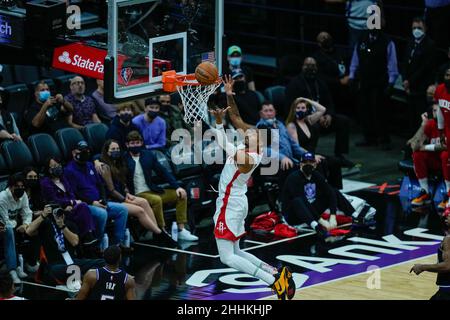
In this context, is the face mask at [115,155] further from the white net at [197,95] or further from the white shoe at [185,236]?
the white net at [197,95]

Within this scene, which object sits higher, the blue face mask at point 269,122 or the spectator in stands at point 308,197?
the blue face mask at point 269,122

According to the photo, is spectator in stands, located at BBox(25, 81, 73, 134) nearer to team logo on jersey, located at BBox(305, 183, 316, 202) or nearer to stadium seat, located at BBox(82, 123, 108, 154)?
stadium seat, located at BBox(82, 123, 108, 154)

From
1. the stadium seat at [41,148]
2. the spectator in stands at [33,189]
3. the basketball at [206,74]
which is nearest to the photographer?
the basketball at [206,74]

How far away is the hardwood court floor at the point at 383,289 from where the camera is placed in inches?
514

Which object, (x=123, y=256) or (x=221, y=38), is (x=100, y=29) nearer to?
(x=221, y=38)

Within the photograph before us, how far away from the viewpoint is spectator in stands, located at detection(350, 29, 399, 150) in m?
19.0

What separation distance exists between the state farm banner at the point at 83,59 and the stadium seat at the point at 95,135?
8.11ft

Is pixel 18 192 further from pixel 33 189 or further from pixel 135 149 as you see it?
pixel 135 149

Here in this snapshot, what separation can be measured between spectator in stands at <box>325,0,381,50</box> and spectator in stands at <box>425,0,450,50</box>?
93 cm

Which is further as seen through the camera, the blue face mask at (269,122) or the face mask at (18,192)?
the blue face mask at (269,122)

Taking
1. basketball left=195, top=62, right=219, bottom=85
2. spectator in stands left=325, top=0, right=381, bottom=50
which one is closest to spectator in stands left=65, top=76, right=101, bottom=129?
basketball left=195, top=62, right=219, bottom=85

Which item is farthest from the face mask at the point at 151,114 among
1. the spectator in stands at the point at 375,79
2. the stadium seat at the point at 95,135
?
the spectator in stands at the point at 375,79
